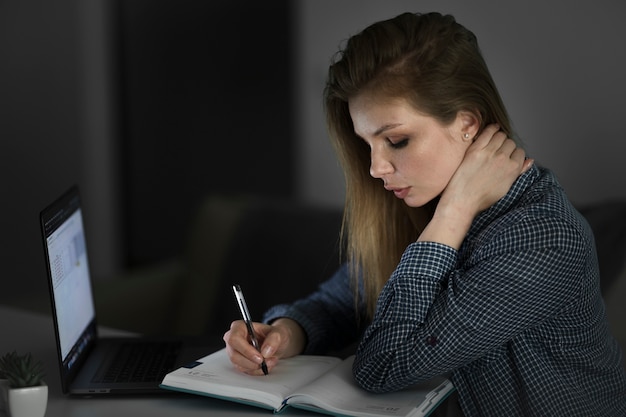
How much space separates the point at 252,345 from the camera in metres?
1.45

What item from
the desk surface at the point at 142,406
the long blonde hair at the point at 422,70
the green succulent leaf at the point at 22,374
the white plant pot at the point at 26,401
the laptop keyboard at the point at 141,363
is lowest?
the laptop keyboard at the point at 141,363

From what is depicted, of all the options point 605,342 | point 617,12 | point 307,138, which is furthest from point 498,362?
point 307,138

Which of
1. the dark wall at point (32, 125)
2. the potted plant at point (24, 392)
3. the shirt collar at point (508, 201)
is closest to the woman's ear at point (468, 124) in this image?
the shirt collar at point (508, 201)

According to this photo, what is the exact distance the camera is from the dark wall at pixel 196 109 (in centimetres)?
364

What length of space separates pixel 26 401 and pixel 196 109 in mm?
2737

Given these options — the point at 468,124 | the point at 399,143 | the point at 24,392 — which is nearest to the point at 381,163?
the point at 399,143

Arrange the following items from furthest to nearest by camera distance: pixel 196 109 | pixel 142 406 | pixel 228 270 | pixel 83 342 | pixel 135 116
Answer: pixel 135 116
pixel 196 109
pixel 228 270
pixel 83 342
pixel 142 406

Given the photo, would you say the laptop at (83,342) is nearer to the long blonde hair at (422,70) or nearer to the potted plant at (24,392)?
the potted plant at (24,392)

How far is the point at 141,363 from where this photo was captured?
1.54 metres

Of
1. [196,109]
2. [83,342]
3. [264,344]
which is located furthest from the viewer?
[196,109]

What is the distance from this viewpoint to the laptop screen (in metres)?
1.39

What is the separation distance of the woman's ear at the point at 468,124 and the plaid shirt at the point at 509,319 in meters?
0.11

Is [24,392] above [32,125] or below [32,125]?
above

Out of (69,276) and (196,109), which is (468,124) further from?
(196,109)
